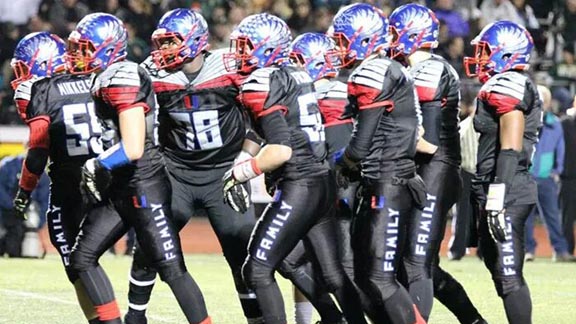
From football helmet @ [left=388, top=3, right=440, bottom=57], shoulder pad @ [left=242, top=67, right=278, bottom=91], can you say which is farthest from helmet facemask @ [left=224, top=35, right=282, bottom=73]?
football helmet @ [left=388, top=3, right=440, bottom=57]

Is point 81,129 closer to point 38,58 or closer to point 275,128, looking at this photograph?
point 38,58

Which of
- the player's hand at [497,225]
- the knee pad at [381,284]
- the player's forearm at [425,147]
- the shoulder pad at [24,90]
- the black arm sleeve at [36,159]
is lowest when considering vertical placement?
the knee pad at [381,284]

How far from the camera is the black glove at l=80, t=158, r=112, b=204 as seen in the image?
6527 mm

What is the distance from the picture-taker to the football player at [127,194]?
6.43 m

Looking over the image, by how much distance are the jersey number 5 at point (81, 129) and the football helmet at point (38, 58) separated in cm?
61

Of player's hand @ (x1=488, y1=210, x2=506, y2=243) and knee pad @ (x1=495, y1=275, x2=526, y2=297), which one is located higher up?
player's hand @ (x1=488, y1=210, x2=506, y2=243)

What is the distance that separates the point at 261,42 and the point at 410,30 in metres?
0.95

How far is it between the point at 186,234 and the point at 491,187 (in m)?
9.46

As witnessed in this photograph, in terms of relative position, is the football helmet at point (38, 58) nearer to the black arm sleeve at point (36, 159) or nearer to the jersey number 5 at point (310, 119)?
the black arm sleeve at point (36, 159)

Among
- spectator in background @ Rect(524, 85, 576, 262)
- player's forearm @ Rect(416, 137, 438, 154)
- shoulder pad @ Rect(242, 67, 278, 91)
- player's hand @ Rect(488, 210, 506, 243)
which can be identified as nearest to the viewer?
shoulder pad @ Rect(242, 67, 278, 91)

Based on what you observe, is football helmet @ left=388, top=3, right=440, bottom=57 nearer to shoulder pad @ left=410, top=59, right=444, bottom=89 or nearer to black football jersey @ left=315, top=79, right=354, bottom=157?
shoulder pad @ left=410, top=59, right=444, bottom=89

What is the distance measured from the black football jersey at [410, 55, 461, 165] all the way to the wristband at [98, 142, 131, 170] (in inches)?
62.8

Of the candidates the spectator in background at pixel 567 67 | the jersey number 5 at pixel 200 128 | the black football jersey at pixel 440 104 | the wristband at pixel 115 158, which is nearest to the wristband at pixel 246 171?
the wristband at pixel 115 158

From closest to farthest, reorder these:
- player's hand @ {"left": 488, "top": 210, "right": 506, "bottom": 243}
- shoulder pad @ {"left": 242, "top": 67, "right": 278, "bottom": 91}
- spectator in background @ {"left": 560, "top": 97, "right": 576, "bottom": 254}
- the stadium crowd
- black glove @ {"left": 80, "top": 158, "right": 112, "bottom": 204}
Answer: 1. shoulder pad @ {"left": 242, "top": 67, "right": 278, "bottom": 91}
2. black glove @ {"left": 80, "top": 158, "right": 112, "bottom": 204}
3. player's hand @ {"left": 488, "top": 210, "right": 506, "bottom": 243}
4. spectator in background @ {"left": 560, "top": 97, "right": 576, "bottom": 254}
5. the stadium crowd
